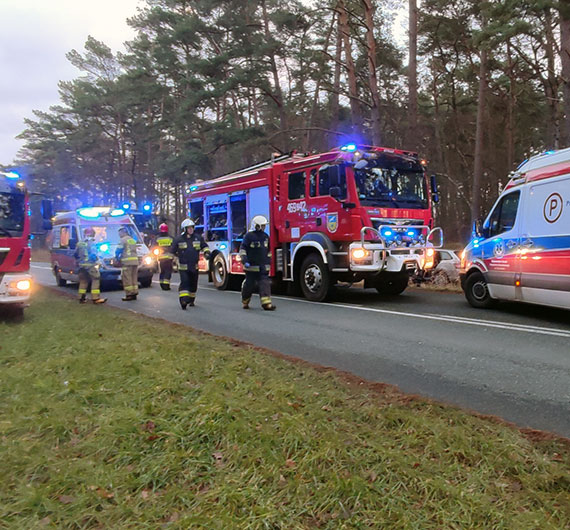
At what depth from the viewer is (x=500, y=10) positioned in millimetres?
14688

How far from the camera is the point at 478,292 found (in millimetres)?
8508

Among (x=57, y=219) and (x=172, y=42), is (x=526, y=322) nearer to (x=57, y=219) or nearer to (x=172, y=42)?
(x=57, y=219)

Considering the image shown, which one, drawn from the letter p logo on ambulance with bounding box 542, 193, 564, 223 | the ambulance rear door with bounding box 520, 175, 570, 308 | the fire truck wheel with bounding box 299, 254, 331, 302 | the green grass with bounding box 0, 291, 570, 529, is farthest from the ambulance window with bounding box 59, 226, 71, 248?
the letter p logo on ambulance with bounding box 542, 193, 564, 223

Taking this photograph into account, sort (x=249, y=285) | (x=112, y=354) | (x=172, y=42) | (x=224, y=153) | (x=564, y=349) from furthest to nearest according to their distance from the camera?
(x=224, y=153) → (x=172, y=42) → (x=249, y=285) → (x=564, y=349) → (x=112, y=354)

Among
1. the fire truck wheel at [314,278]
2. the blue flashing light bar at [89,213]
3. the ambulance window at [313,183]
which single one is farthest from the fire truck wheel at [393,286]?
the blue flashing light bar at [89,213]

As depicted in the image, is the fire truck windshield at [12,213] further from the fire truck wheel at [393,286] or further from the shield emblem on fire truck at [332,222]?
the fire truck wheel at [393,286]

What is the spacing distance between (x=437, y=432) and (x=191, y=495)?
1.60 meters

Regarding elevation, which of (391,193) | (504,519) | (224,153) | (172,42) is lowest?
(504,519)

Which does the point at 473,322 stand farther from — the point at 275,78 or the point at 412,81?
the point at 275,78

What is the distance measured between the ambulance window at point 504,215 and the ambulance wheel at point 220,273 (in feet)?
23.0

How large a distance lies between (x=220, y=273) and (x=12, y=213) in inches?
240

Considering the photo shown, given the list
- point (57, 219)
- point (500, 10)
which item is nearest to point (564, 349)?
point (500, 10)

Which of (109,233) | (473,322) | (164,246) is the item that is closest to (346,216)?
(473,322)

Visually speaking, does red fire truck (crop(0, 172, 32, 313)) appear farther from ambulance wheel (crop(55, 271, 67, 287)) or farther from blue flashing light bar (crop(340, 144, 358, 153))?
ambulance wheel (crop(55, 271, 67, 287))
